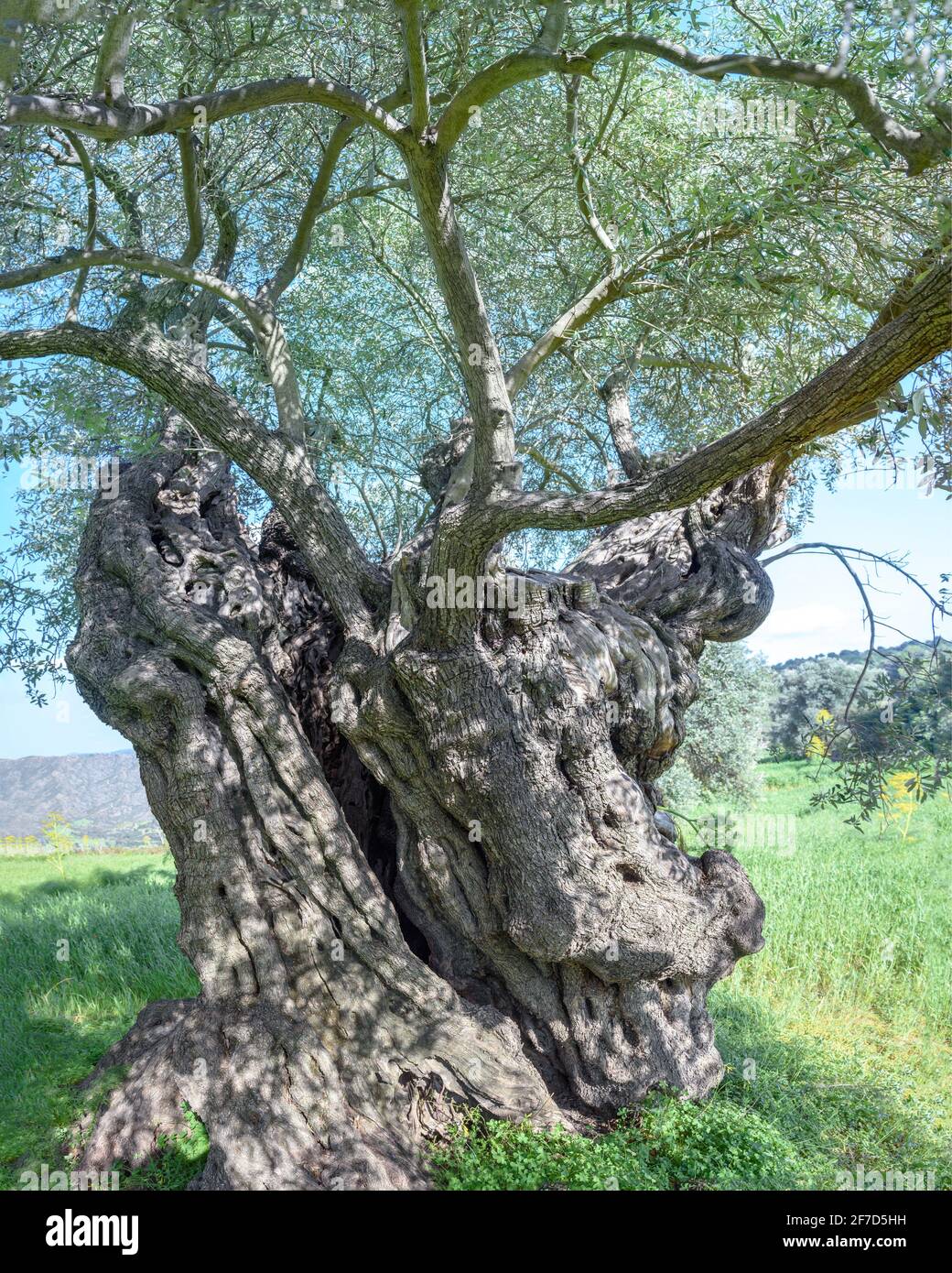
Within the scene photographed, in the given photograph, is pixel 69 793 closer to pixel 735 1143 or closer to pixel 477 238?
pixel 477 238

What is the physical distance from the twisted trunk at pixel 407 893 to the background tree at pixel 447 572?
0.08 ft

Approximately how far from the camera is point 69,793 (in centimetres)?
1285

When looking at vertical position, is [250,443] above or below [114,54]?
below

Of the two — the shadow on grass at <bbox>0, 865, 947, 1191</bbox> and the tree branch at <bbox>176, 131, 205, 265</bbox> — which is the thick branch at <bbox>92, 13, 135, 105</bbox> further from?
the shadow on grass at <bbox>0, 865, 947, 1191</bbox>

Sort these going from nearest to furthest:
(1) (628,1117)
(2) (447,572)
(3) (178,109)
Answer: (3) (178,109) < (2) (447,572) < (1) (628,1117)

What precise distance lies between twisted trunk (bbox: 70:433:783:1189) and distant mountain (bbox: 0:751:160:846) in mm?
6899

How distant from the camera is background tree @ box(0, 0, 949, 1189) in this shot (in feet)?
15.4

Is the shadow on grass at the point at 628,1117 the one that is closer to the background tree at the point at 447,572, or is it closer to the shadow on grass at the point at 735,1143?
the shadow on grass at the point at 735,1143

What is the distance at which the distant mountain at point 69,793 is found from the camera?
12.1 metres

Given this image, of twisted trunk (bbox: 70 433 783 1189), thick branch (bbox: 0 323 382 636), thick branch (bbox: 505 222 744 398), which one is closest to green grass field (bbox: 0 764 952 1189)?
twisted trunk (bbox: 70 433 783 1189)

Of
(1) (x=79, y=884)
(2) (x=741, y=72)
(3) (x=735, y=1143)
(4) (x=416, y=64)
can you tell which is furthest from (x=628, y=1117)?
(1) (x=79, y=884)

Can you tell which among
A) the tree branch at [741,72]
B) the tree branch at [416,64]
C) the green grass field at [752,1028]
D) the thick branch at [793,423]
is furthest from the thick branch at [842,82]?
the green grass field at [752,1028]

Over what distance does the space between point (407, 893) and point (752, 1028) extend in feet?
12.6

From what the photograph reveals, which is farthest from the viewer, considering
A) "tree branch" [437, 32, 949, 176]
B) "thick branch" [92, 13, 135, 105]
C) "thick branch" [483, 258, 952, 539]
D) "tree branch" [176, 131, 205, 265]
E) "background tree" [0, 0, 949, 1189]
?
"tree branch" [176, 131, 205, 265]
